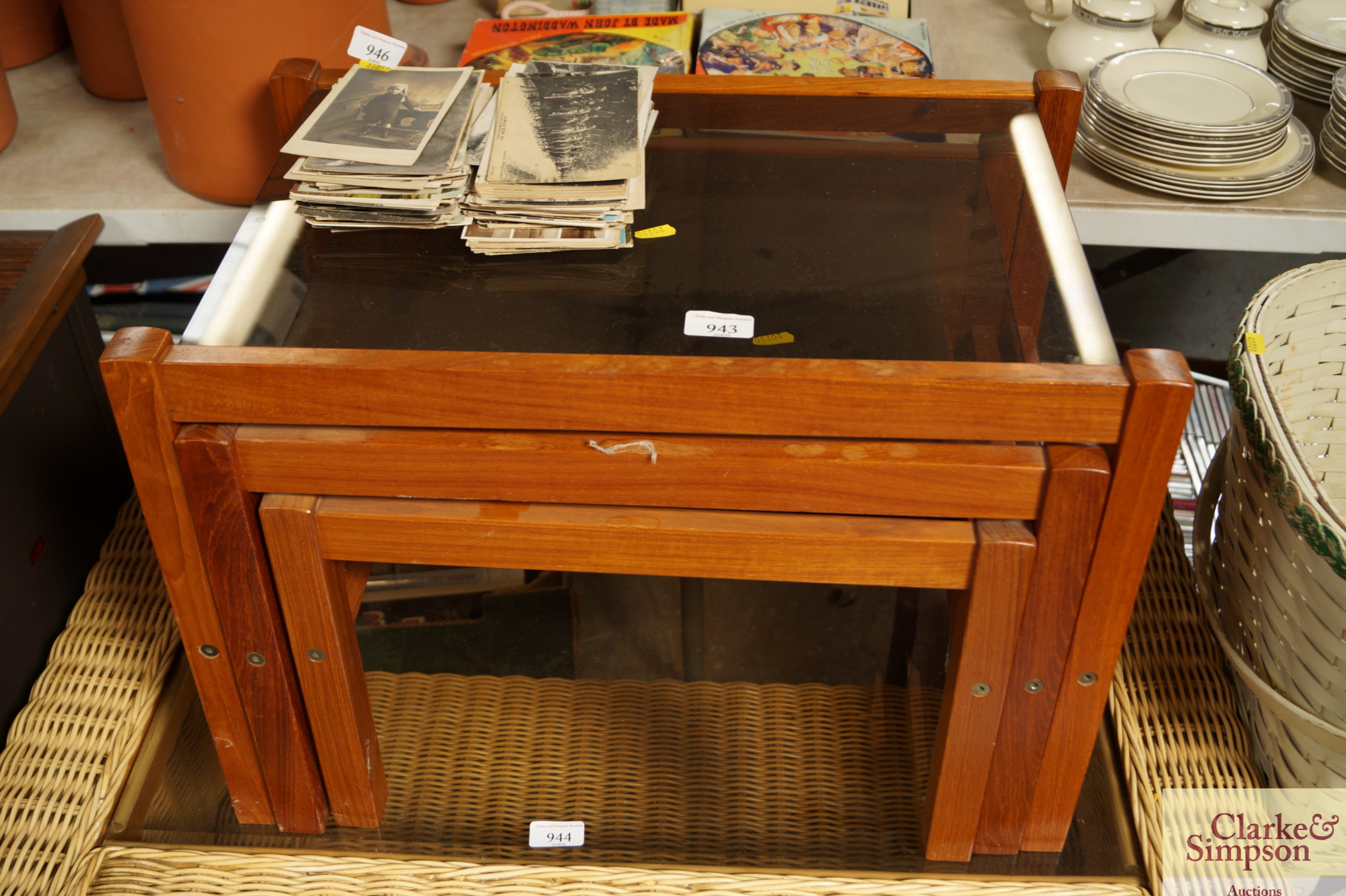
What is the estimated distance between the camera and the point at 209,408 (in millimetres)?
651

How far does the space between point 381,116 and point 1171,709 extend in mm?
784

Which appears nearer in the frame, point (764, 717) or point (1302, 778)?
point (1302, 778)

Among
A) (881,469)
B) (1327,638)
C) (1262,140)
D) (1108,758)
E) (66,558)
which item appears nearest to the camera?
(881,469)

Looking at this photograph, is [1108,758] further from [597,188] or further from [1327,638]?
[597,188]

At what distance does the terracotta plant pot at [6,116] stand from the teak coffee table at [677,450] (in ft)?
2.12

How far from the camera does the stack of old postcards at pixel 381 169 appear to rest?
78cm

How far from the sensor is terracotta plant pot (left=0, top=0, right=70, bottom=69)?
1.39 m

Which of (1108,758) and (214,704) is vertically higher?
(214,704)

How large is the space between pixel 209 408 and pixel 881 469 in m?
0.40

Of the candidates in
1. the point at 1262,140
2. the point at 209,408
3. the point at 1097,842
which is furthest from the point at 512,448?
the point at 1262,140

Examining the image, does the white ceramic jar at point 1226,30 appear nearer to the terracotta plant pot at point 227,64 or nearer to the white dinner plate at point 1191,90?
the white dinner plate at point 1191,90

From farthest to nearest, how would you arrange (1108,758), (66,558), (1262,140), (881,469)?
(1262,140)
(66,558)
(1108,758)
(881,469)

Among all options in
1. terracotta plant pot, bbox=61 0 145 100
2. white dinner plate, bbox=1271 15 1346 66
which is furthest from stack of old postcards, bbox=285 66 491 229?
white dinner plate, bbox=1271 15 1346 66

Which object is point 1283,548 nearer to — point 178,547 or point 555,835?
point 555,835
